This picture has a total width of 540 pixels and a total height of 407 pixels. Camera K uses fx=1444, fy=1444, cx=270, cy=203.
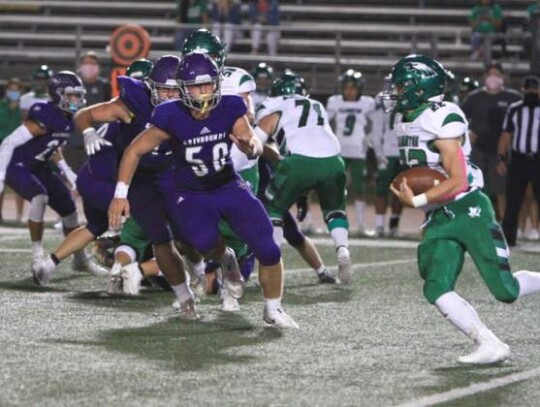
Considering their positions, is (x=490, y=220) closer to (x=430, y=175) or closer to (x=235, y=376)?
(x=430, y=175)

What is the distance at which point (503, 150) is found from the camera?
14.0 metres

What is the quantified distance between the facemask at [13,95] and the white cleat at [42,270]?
6.91 meters

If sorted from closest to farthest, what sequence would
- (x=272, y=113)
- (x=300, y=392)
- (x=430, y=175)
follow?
(x=300, y=392)
(x=430, y=175)
(x=272, y=113)

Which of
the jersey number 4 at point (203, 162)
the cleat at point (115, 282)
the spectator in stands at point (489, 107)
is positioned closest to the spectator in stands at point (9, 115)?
the spectator in stands at point (489, 107)

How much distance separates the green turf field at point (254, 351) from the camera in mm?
5660

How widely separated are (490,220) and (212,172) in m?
1.51

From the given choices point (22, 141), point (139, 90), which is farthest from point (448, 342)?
point (22, 141)

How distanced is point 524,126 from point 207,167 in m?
6.73

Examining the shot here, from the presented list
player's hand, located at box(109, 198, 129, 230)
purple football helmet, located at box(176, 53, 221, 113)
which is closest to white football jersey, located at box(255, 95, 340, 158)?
purple football helmet, located at box(176, 53, 221, 113)

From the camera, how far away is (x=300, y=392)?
570 cm

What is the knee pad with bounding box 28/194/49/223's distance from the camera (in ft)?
34.0

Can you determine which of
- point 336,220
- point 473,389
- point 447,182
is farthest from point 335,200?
point 473,389

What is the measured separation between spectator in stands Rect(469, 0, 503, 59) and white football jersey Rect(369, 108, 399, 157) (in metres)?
3.37

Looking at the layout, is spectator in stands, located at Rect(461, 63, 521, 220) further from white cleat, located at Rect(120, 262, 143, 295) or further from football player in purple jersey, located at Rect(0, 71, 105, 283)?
white cleat, located at Rect(120, 262, 143, 295)
